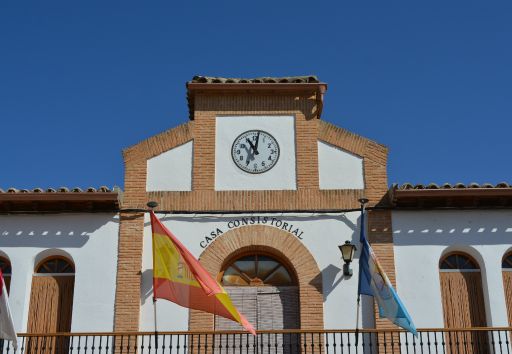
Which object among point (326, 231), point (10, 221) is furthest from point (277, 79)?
point (10, 221)

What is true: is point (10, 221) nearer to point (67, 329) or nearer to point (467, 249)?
point (67, 329)

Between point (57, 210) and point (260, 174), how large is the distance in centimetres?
386

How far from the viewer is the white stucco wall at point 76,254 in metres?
14.4

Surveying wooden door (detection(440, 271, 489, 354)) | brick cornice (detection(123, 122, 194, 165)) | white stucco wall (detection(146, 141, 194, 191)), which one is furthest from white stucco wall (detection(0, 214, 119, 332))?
wooden door (detection(440, 271, 489, 354))

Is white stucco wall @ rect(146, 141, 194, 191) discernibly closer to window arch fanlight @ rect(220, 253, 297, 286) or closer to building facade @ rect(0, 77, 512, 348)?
building facade @ rect(0, 77, 512, 348)

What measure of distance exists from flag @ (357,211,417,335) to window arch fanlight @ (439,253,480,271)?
5.77 feet

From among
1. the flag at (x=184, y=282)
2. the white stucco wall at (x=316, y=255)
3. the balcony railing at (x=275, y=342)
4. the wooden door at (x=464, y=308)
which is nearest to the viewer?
the flag at (x=184, y=282)

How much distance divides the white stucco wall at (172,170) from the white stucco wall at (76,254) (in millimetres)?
1087

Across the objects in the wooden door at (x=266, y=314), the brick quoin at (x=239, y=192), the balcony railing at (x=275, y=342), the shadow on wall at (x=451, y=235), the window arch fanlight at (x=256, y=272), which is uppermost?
the brick quoin at (x=239, y=192)

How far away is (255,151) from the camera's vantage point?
1557 centimetres

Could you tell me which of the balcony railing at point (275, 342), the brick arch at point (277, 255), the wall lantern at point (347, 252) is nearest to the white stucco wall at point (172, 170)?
the brick arch at point (277, 255)

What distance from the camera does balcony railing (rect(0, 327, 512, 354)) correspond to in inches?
547

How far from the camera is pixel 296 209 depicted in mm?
15070

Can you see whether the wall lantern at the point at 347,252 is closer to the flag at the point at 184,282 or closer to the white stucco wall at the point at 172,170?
the flag at the point at 184,282
